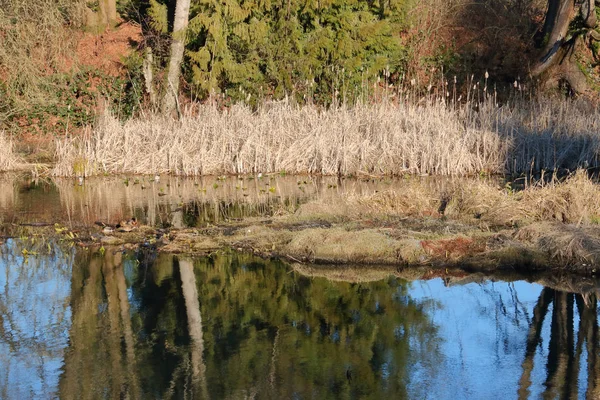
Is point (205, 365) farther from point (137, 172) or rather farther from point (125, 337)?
point (137, 172)

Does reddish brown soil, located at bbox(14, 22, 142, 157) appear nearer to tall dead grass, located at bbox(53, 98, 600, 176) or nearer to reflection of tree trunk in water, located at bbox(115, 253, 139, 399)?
tall dead grass, located at bbox(53, 98, 600, 176)

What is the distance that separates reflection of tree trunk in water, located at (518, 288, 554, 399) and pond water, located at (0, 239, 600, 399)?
0.7 inches

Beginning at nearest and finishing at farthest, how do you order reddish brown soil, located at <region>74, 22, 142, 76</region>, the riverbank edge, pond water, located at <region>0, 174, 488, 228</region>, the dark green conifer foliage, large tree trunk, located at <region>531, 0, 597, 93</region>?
the riverbank edge, pond water, located at <region>0, 174, 488, 228</region>, the dark green conifer foliage, large tree trunk, located at <region>531, 0, 597, 93</region>, reddish brown soil, located at <region>74, 22, 142, 76</region>

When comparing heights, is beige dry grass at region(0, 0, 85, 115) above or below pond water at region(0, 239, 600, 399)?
above

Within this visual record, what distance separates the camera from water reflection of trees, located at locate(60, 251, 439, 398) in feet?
19.5

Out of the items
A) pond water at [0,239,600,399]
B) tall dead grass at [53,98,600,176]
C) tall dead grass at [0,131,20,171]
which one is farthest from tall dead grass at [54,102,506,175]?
pond water at [0,239,600,399]

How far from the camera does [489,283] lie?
866cm

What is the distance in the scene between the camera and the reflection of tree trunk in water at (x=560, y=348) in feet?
19.2

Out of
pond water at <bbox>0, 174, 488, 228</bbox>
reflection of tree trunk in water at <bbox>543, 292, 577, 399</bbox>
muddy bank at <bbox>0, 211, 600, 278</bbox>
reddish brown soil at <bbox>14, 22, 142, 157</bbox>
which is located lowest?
reflection of tree trunk in water at <bbox>543, 292, 577, 399</bbox>

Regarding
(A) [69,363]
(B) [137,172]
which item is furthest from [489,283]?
(B) [137,172]

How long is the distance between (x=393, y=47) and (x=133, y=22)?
825 centimetres

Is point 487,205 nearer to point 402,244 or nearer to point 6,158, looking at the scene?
point 402,244

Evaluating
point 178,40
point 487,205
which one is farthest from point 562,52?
point 487,205

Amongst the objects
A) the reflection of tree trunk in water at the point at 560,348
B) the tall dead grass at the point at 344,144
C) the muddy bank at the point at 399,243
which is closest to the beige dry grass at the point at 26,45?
the tall dead grass at the point at 344,144
